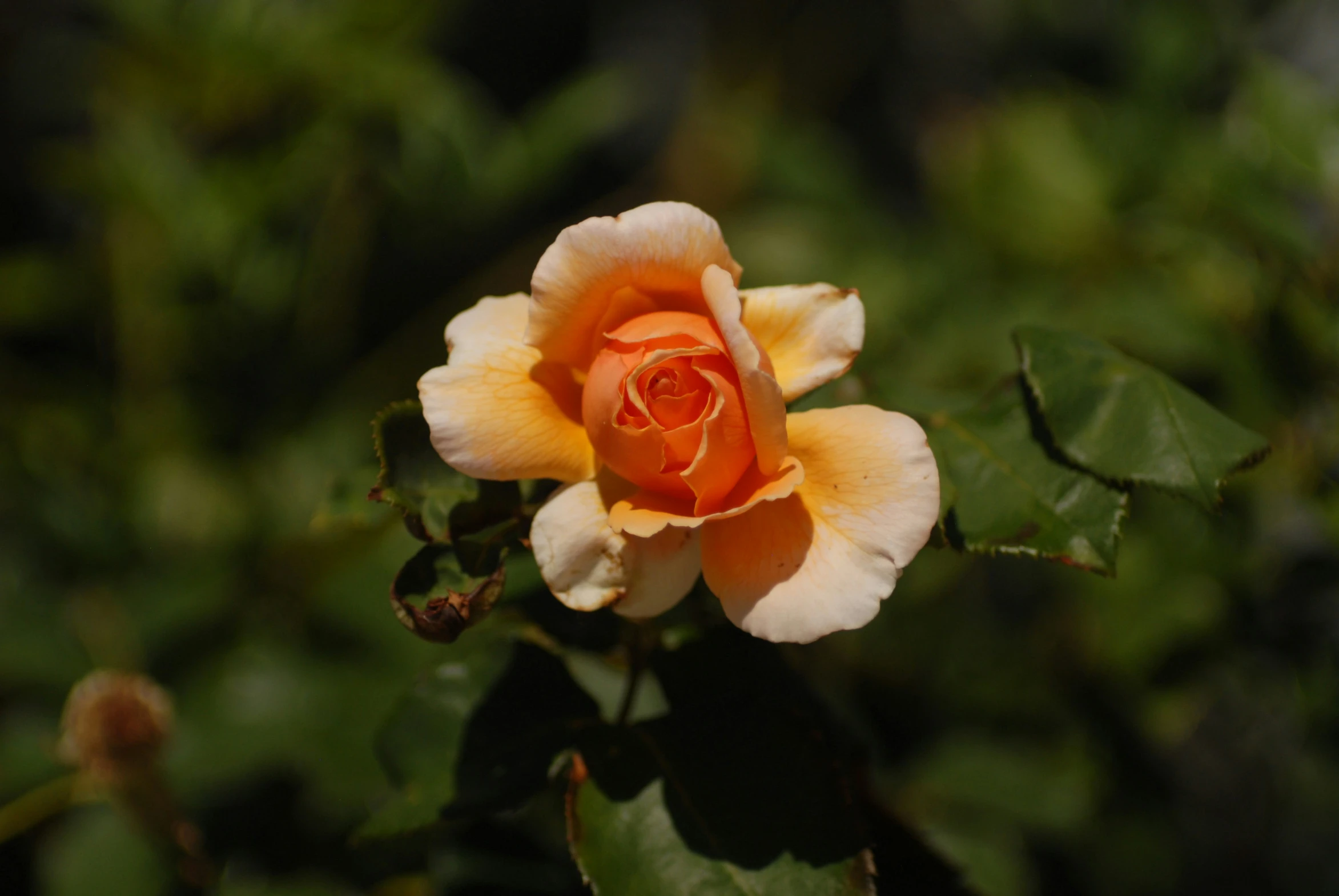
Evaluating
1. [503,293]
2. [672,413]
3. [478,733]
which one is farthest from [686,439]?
[503,293]

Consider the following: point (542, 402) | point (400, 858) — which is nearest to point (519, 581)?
point (542, 402)

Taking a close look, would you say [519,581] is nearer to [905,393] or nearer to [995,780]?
[905,393]

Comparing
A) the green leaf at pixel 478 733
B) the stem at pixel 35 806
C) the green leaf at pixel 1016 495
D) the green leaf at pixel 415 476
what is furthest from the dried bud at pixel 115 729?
the green leaf at pixel 1016 495

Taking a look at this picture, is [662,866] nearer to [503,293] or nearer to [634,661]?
[634,661]

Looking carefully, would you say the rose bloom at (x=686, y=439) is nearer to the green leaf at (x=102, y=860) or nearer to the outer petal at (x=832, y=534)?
the outer petal at (x=832, y=534)

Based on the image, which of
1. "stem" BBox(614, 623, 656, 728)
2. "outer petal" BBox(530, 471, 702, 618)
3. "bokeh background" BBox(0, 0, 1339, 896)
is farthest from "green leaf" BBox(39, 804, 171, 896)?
"outer petal" BBox(530, 471, 702, 618)

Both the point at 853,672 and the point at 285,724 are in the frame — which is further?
the point at 853,672
